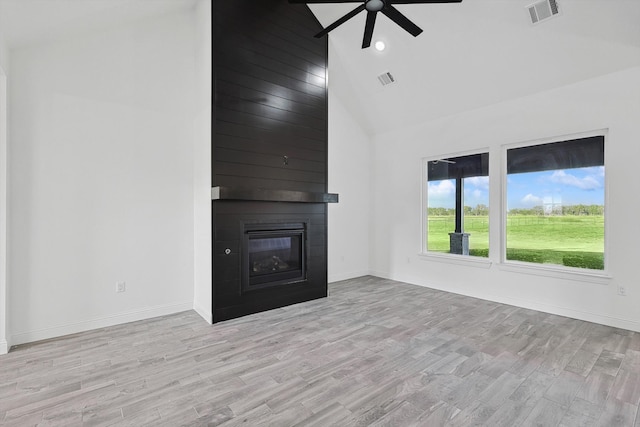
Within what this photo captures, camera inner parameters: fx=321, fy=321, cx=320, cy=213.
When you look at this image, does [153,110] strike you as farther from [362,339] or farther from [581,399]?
[581,399]

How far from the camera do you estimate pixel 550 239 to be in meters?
4.30

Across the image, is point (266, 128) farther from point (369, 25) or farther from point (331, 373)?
point (331, 373)

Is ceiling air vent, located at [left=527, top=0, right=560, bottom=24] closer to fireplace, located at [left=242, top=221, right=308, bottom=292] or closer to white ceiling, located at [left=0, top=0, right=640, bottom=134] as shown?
white ceiling, located at [left=0, top=0, right=640, bottom=134]

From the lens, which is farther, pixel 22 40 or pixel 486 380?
pixel 22 40

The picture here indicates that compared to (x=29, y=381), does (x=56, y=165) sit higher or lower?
higher

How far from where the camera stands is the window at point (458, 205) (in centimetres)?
495

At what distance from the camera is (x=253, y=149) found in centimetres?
403

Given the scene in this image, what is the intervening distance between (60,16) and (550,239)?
608cm

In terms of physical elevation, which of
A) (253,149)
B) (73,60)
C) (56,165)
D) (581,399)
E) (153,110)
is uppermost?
(73,60)

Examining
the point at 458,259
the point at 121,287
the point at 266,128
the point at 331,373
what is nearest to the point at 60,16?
the point at 266,128

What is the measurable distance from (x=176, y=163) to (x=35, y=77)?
152 centimetres

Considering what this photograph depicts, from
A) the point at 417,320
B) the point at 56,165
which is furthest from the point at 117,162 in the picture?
the point at 417,320

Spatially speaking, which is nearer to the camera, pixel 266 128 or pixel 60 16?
pixel 60 16

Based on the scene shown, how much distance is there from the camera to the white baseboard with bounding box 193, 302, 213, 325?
3.70m
